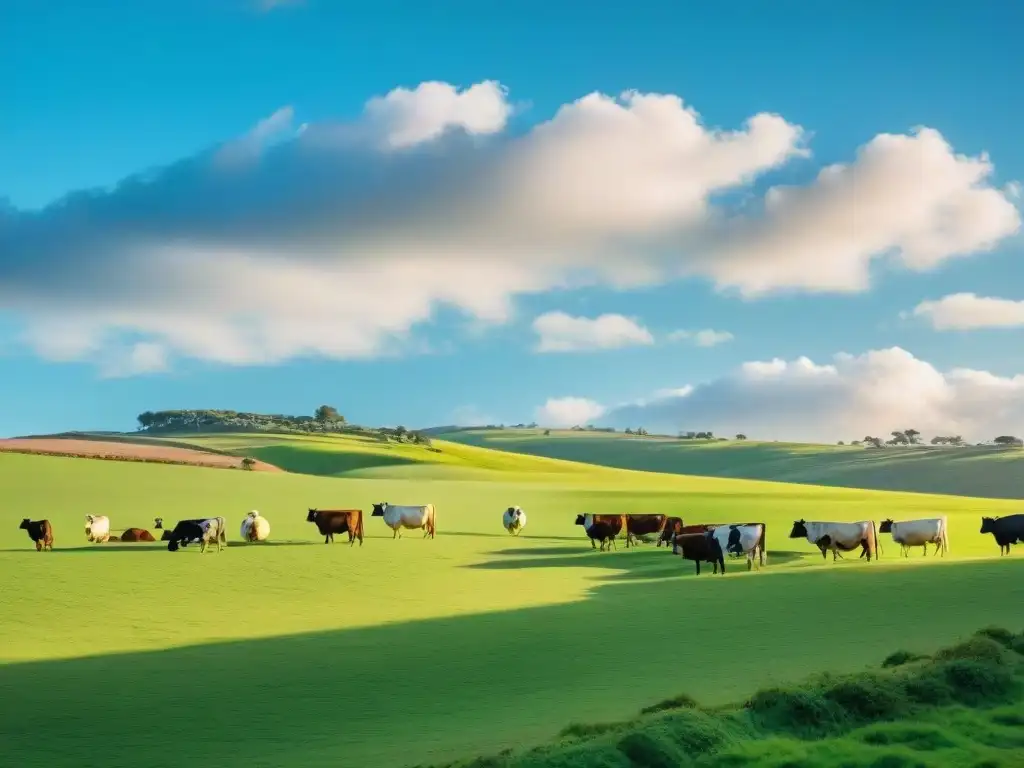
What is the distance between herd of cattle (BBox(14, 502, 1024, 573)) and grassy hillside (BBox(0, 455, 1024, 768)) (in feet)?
2.42

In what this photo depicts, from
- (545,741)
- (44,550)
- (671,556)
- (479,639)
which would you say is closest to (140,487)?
(44,550)

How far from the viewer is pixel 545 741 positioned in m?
11.2

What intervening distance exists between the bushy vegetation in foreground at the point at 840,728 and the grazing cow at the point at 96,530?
89.0 feet

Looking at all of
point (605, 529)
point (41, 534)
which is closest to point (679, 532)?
point (605, 529)

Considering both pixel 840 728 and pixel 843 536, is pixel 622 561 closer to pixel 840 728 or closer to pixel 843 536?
pixel 843 536

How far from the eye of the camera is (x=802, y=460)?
446ft

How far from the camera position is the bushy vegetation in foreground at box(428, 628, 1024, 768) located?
33.7 feet

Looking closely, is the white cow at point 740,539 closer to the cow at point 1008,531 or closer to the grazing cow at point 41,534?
the cow at point 1008,531

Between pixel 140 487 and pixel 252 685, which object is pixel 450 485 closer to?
pixel 140 487

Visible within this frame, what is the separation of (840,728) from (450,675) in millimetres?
6236

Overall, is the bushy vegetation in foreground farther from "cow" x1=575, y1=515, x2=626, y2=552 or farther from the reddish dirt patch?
the reddish dirt patch

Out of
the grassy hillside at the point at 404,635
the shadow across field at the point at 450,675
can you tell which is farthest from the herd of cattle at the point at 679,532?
the shadow across field at the point at 450,675

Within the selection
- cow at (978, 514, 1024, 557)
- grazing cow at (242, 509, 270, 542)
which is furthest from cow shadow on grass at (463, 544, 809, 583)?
grazing cow at (242, 509, 270, 542)

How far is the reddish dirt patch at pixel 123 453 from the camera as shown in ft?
209
